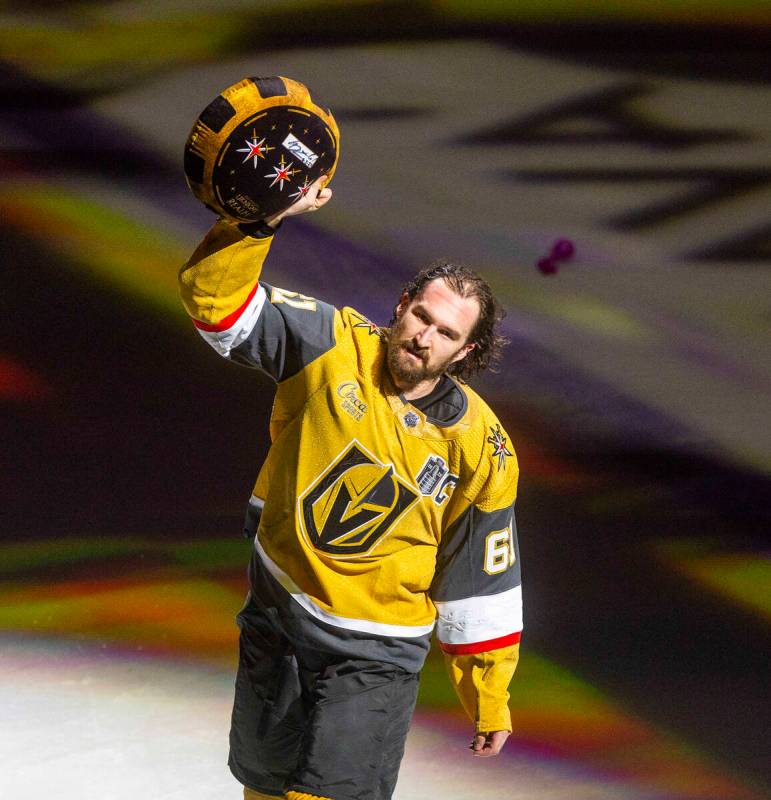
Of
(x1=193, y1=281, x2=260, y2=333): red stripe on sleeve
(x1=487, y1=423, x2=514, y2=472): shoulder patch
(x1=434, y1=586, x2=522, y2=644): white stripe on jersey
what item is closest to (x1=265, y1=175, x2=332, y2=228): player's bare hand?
(x1=193, y1=281, x2=260, y2=333): red stripe on sleeve

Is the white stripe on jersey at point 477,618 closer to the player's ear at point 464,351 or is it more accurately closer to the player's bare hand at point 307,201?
the player's ear at point 464,351

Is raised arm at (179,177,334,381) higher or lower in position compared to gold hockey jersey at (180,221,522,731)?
higher

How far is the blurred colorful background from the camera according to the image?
3.32 meters

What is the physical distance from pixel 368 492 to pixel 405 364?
0.22 meters

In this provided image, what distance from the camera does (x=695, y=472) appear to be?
3484 millimetres

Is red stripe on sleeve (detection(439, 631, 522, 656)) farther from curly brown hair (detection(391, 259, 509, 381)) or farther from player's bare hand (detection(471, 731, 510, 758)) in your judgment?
curly brown hair (detection(391, 259, 509, 381))

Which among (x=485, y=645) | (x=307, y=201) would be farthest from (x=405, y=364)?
(x=485, y=645)

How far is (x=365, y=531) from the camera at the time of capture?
6.64ft

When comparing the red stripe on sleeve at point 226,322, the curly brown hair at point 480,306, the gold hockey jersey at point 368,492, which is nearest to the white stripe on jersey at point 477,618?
the gold hockey jersey at point 368,492

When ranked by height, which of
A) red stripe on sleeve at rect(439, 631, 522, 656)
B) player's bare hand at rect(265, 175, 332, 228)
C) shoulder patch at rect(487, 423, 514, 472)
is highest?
player's bare hand at rect(265, 175, 332, 228)

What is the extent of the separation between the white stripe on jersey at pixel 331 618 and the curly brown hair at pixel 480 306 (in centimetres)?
46

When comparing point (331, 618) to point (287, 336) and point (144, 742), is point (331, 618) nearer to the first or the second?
point (287, 336)

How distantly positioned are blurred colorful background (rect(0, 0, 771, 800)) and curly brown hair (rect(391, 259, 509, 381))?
126 cm

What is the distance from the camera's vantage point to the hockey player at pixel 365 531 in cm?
198
